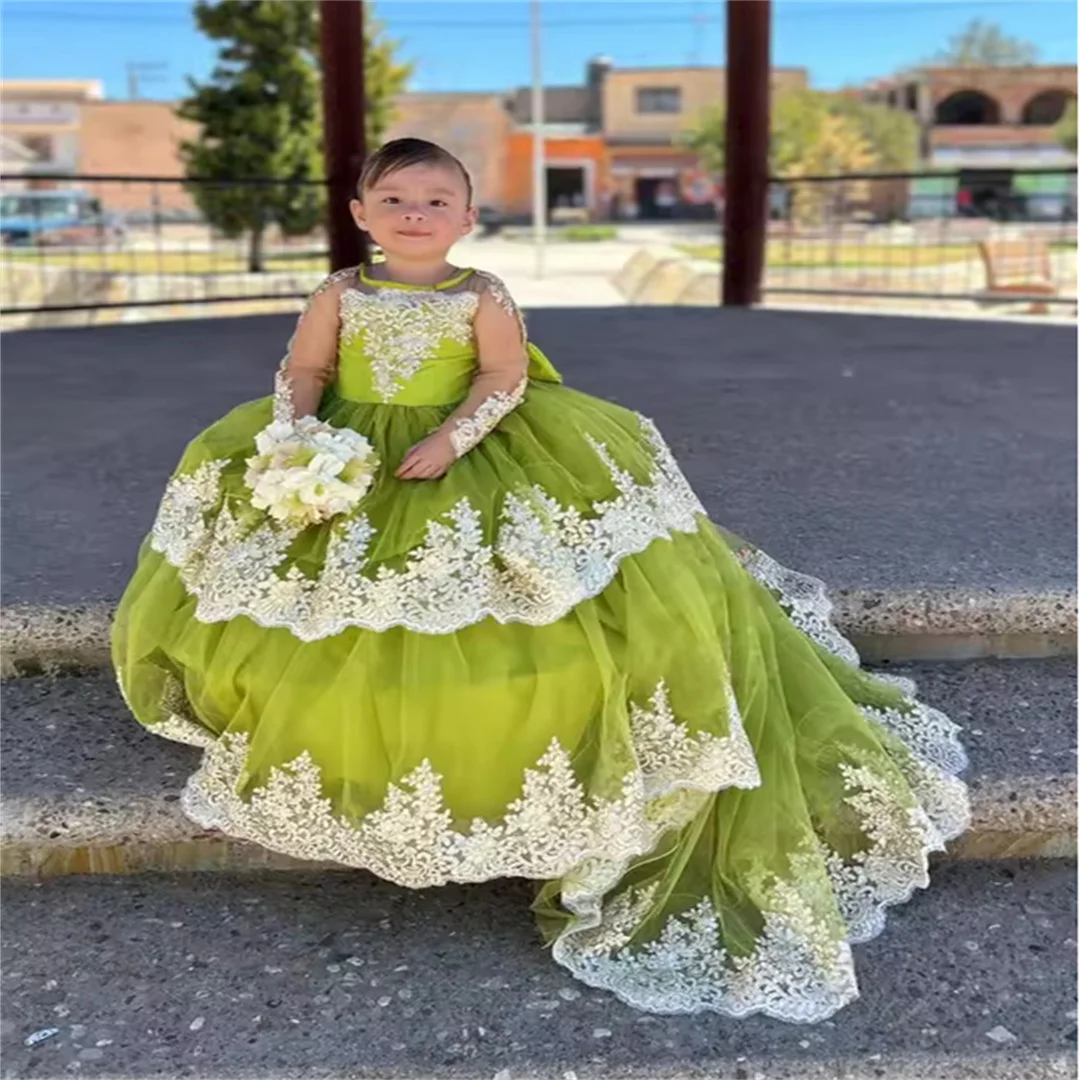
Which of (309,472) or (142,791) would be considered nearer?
(309,472)

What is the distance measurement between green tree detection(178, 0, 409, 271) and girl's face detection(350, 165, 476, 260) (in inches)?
467

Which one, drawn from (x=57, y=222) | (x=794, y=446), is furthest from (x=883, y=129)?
(x=794, y=446)

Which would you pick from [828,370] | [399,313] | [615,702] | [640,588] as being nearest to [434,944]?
[615,702]

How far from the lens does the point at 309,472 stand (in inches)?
62.5

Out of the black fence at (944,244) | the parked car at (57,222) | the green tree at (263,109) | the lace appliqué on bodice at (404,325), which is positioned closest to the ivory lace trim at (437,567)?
the lace appliqué on bodice at (404,325)

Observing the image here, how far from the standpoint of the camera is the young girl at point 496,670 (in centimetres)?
154

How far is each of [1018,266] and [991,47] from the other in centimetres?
1974

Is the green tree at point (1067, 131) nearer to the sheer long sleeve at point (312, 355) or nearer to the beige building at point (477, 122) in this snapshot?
the beige building at point (477, 122)

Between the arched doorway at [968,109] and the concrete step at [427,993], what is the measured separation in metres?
30.8

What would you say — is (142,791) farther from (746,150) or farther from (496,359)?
(746,150)

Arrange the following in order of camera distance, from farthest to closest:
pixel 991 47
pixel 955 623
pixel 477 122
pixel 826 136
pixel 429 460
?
pixel 991 47, pixel 826 136, pixel 477 122, pixel 955 623, pixel 429 460

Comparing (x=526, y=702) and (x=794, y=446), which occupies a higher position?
(x=794, y=446)

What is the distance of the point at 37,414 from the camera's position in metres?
4.05

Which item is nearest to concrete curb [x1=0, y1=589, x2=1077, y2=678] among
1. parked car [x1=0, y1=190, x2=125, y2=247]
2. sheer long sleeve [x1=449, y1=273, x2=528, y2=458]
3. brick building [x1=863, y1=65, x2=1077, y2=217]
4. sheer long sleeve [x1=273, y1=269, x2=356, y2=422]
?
sheer long sleeve [x1=449, y1=273, x2=528, y2=458]
